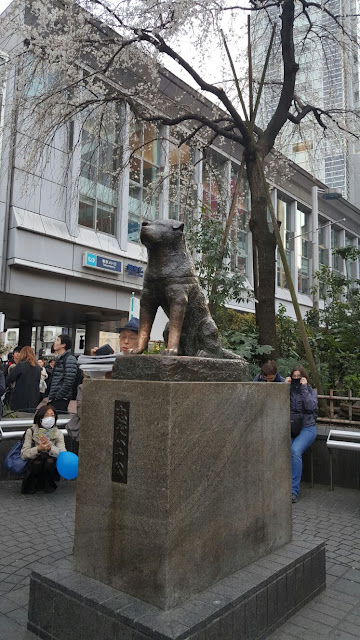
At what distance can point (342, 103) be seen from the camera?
13.5 m

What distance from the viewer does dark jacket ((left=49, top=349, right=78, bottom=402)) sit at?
7.20m

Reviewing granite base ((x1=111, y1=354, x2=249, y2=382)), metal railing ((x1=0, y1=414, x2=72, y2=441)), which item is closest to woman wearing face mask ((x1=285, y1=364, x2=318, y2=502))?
metal railing ((x1=0, y1=414, x2=72, y2=441))

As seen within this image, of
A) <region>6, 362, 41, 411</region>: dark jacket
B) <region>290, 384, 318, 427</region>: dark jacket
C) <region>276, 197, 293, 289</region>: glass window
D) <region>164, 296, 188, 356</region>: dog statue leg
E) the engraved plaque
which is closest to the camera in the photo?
the engraved plaque

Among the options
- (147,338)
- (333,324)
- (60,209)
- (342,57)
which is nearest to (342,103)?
(342,57)

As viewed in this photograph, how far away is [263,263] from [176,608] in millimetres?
8141

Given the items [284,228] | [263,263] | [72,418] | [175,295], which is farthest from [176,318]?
[284,228]

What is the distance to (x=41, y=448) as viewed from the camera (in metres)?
6.37

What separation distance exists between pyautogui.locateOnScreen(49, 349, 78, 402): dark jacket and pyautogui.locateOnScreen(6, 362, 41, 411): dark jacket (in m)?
1.61

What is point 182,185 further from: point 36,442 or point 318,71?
point 36,442

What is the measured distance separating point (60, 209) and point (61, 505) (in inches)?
547

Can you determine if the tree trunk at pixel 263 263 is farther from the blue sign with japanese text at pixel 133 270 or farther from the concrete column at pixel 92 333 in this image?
the concrete column at pixel 92 333

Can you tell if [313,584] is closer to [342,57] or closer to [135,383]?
[135,383]

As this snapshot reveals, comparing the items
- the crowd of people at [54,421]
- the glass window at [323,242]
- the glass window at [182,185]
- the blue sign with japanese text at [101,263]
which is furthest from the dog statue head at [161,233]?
the glass window at [323,242]

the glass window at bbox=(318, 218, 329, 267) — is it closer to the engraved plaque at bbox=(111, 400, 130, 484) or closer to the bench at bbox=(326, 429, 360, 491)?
the bench at bbox=(326, 429, 360, 491)
